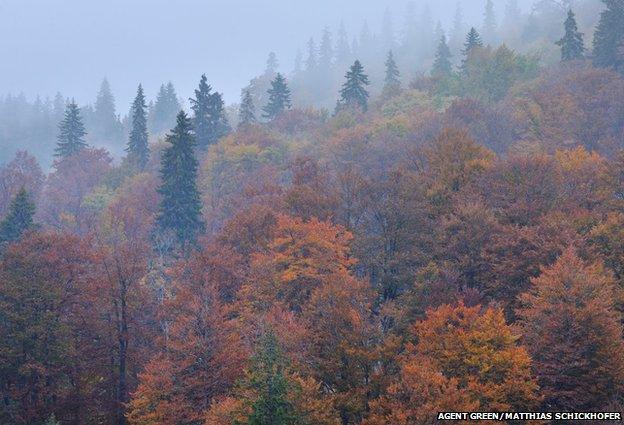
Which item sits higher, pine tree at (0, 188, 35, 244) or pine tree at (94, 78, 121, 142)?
pine tree at (94, 78, 121, 142)

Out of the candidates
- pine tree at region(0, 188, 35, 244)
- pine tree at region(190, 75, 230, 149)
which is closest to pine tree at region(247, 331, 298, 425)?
pine tree at region(0, 188, 35, 244)

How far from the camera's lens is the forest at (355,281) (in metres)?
27.2

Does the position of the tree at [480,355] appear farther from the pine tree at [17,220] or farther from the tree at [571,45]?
the tree at [571,45]

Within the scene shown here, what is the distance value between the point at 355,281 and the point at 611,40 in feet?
158

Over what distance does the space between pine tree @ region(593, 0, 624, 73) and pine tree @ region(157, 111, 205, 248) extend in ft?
152

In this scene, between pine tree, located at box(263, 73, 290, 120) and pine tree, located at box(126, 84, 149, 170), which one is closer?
pine tree, located at box(126, 84, 149, 170)

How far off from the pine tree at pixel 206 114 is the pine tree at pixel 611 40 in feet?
157

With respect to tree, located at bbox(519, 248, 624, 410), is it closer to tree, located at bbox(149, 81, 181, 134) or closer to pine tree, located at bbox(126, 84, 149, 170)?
pine tree, located at bbox(126, 84, 149, 170)

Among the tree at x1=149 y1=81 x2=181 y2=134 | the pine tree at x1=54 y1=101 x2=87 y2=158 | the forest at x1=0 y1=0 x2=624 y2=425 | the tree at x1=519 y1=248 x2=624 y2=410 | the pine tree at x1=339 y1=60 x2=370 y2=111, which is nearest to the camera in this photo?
the tree at x1=519 y1=248 x2=624 y2=410

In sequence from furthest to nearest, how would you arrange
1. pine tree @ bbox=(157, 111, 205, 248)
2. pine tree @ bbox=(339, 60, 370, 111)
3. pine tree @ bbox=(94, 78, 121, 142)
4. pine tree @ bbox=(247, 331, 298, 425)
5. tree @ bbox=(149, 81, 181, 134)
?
pine tree @ bbox=(94, 78, 121, 142) → tree @ bbox=(149, 81, 181, 134) → pine tree @ bbox=(339, 60, 370, 111) → pine tree @ bbox=(157, 111, 205, 248) → pine tree @ bbox=(247, 331, 298, 425)

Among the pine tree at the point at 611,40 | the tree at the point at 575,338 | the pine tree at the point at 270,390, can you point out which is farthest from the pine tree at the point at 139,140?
the tree at the point at 575,338

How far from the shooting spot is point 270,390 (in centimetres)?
2517

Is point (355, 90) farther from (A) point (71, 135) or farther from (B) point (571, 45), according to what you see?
(A) point (71, 135)

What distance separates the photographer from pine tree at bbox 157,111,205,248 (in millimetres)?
53938
